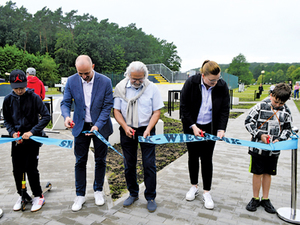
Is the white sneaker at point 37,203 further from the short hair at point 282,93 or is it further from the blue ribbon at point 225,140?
the short hair at point 282,93

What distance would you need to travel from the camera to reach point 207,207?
3174mm

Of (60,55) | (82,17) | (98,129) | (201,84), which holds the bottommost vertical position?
(98,129)

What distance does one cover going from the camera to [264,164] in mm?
3092

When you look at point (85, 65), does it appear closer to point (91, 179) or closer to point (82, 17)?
point (91, 179)

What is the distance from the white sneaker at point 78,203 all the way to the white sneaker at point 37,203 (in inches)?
17.1

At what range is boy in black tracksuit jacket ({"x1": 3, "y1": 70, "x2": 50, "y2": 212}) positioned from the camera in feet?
9.93

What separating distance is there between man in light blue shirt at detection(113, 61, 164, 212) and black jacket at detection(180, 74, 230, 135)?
1.22 feet

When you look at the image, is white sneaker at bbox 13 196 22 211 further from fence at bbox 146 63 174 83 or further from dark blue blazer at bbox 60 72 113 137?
fence at bbox 146 63 174 83

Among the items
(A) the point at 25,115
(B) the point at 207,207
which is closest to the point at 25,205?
(A) the point at 25,115

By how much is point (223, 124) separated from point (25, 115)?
2474 mm

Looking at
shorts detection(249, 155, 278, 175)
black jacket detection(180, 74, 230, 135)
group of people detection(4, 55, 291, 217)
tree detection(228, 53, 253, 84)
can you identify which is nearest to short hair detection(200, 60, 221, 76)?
group of people detection(4, 55, 291, 217)

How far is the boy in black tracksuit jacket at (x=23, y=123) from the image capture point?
3025 mm

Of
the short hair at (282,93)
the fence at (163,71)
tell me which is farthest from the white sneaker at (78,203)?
the fence at (163,71)

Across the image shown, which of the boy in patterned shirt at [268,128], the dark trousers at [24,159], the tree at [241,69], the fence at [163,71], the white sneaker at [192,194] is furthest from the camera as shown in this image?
the tree at [241,69]
